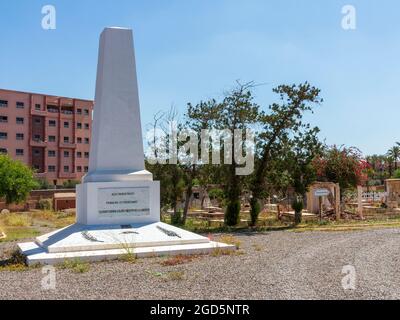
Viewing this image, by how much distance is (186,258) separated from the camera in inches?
408

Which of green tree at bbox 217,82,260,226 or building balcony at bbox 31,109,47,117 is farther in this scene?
building balcony at bbox 31,109,47,117

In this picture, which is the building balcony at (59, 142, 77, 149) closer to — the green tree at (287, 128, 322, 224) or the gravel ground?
the green tree at (287, 128, 322, 224)

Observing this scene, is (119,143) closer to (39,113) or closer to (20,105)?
(20,105)

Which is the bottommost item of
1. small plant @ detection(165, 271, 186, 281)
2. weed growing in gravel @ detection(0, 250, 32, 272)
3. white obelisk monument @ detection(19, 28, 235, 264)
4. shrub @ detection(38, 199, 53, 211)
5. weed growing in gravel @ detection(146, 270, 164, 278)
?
shrub @ detection(38, 199, 53, 211)

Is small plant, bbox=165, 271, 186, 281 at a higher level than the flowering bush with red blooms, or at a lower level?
lower

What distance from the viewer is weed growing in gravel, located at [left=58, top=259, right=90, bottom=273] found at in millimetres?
9008

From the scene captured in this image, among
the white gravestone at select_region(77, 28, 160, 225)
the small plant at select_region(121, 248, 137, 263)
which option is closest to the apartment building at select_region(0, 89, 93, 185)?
the white gravestone at select_region(77, 28, 160, 225)

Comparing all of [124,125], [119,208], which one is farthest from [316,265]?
[124,125]

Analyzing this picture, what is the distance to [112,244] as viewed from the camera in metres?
11.2

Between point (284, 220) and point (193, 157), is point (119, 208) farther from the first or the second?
point (284, 220)

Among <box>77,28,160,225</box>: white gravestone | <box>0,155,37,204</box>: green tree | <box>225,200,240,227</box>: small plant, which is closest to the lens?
<box>77,28,160,225</box>: white gravestone

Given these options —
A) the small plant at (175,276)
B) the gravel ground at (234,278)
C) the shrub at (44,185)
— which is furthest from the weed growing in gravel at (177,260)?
the shrub at (44,185)

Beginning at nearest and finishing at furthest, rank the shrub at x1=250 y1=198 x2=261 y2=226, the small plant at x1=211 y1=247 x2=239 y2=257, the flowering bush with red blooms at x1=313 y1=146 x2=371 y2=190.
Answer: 1. the small plant at x1=211 y1=247 x2=239 y2=257
2. the shrub at x1=250 y1=198 x2=261 y2=226
3. the flowering bush with red blooms at x1=313 y1=146 x2=371 y2=190
